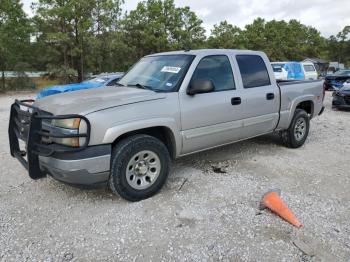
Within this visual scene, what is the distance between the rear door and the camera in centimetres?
491

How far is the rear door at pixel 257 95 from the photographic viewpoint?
491 centimetres

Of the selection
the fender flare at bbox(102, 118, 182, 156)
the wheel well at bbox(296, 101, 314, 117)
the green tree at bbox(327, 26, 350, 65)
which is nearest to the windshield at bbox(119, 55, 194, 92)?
the fender flare at bbox(102, 118, 182, 156)

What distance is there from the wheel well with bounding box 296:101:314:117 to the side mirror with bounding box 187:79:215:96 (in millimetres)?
2965

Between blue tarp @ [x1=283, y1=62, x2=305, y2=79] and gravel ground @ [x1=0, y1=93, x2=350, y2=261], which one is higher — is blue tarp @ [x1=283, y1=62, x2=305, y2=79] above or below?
above

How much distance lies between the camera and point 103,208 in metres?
3.73

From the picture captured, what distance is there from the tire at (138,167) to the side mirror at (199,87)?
80 centimetres

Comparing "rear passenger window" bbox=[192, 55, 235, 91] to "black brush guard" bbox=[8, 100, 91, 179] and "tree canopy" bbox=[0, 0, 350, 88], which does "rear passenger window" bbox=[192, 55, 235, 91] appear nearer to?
"black brush guard" bbox=[8, 100, 91, 179]

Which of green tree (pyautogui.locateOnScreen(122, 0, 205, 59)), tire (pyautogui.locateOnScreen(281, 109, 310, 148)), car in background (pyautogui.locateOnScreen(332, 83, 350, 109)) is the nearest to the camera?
tire (pyautogui.locateOnScreen(281, 109, 310, 148))

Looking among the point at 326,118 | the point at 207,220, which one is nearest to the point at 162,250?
the point at 207,220

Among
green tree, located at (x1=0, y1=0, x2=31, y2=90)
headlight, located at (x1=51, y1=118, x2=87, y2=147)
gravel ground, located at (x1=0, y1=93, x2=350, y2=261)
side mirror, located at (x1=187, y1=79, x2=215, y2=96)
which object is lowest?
gravel ground, located at (x1=0, y1=93, x2=350, y2=261)

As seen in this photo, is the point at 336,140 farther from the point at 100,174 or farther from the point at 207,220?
the point at 100,174

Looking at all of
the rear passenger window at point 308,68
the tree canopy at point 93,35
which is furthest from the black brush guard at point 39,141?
the tree canopy at point 93,35

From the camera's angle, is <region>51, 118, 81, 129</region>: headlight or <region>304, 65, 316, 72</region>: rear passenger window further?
<region>304, 65, 316, 72</region>: rear passenger window

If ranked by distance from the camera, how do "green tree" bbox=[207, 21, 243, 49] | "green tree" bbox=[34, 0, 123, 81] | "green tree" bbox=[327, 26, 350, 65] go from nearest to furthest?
1. "green tree" bbox=[34, 0, 123, 81]
2. "green tree" bbox=[207, 21, 243, 49]
3. "green tree" bbox=[327, 26, 350, 65]
